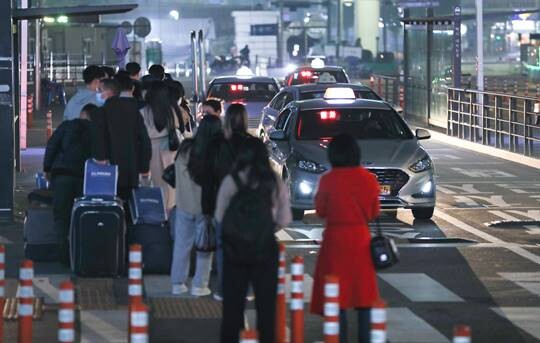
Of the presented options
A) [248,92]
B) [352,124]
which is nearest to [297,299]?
[352,124]

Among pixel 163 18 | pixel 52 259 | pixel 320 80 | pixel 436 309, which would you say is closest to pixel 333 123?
pixel 52 259

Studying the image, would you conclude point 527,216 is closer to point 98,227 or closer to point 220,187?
point 98,227

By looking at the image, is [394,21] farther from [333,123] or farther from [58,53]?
[333,123]

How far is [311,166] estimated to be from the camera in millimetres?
18406

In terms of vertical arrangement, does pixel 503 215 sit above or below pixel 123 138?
below

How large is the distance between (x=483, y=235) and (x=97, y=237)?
18.4 feet

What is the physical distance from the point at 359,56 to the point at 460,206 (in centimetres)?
7815

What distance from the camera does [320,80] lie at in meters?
36.2

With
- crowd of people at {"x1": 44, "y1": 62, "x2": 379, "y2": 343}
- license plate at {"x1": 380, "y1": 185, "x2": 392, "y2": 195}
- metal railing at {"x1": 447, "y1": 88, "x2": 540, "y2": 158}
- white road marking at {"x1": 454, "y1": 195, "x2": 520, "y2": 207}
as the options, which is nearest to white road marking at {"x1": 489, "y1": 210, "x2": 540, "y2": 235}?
white road marking at {"x1": 454, "y1": 195, "x2": 520, "y2": 207}

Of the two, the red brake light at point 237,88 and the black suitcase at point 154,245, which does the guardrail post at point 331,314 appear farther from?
the red brake light at point 237,88

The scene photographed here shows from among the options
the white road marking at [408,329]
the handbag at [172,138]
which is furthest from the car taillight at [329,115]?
the white road marking at [408,329]

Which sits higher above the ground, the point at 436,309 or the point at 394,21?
the point at 394,21

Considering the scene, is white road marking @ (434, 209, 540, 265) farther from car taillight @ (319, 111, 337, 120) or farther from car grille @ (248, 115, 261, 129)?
car grille @ (248, 115, 261, 129)

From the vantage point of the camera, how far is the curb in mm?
27359
